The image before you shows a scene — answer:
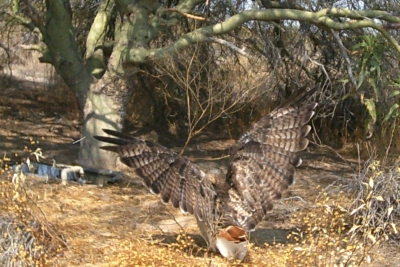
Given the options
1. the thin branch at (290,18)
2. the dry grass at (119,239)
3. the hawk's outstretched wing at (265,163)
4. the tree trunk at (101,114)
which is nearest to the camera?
the dry grass at (119,239)

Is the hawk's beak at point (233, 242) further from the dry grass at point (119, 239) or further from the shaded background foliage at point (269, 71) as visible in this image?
the shaded background foliage at point (269, 71)

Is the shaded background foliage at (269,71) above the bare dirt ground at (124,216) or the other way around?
above

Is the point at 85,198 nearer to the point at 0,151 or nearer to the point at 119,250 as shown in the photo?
the point at 119,250

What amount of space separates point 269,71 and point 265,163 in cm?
306

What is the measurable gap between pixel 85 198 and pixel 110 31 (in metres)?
3.56

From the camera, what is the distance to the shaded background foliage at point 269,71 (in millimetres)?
7094

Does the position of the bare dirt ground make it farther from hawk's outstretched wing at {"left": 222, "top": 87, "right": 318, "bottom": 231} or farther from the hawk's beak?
hawk's outstretched wing at {"left": 222, "top": 87, "right": 318, "bottom": 231}

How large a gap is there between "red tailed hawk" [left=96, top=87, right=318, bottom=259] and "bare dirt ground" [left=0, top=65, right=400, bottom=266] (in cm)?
28

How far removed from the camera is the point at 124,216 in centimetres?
605

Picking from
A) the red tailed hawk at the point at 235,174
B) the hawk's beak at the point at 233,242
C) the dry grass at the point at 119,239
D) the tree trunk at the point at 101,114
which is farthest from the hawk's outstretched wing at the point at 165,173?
the tree trunk at the point at 101,114

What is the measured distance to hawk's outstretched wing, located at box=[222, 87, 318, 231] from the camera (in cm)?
500

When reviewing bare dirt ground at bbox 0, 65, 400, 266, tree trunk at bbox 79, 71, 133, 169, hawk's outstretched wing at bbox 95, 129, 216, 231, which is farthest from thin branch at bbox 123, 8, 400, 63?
hawk's outstretched wing at bbox 95, 129, 216, 231

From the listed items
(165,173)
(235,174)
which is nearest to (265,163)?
(235,174)

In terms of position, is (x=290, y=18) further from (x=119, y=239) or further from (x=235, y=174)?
(x=119, y=239)
